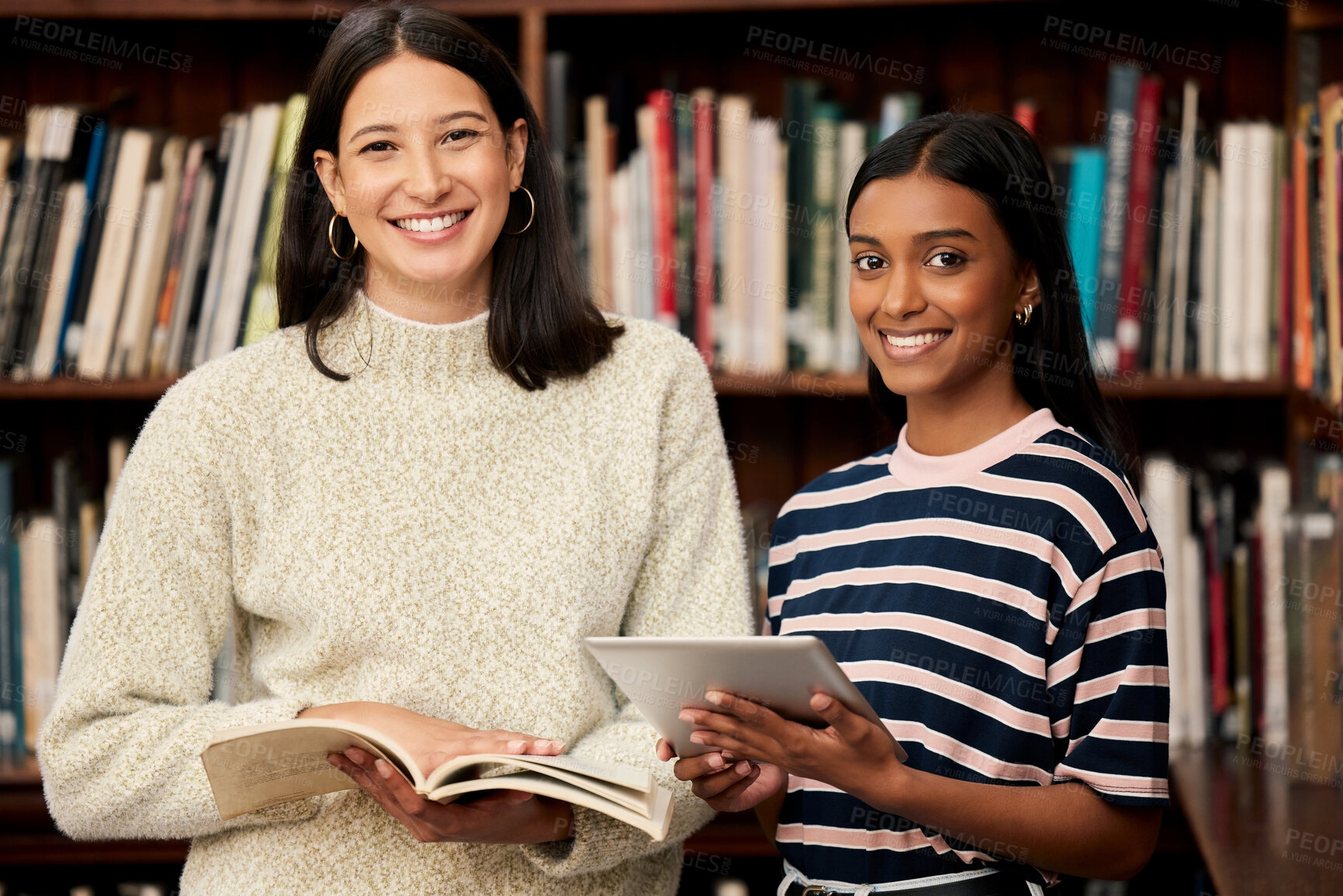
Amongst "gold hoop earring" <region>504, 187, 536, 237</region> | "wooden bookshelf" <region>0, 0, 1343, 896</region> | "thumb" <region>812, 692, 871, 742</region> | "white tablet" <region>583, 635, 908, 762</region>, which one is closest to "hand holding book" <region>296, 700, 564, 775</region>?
"white tablet" <region>583, 635, 908, 762</region>

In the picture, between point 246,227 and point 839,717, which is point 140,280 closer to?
point 246,227

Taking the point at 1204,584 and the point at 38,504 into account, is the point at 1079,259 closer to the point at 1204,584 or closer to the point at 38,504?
the point at 1204,584

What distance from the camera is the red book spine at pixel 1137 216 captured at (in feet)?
5.71

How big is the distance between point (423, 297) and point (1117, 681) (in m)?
0.74

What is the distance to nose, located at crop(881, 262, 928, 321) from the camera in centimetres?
111

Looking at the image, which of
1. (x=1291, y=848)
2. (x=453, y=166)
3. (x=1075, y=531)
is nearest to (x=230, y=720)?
(x=453, y=166)

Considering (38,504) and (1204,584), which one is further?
(38,504)

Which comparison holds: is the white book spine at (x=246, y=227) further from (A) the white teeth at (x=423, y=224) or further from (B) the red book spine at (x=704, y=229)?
(A) the white teeth at (x=423, y=224)

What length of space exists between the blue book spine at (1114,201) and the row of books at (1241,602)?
0.22m

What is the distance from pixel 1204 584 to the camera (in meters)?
1.78

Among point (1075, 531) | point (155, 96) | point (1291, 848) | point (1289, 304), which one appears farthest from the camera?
point (155, 96)

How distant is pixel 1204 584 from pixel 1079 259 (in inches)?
19.5

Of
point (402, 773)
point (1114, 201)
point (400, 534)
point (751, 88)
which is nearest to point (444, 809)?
point (402, 773)

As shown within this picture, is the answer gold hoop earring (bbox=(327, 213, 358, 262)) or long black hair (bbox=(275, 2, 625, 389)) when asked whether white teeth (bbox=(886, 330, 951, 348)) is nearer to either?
long black hair (bbox=(275, 2, 625, 389))
